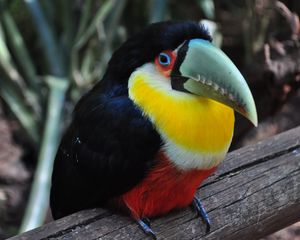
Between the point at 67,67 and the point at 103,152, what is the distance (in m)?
1.64

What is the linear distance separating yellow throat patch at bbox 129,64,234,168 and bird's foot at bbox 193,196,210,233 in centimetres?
20

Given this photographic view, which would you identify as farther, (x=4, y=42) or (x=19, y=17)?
(x=19, y=17)

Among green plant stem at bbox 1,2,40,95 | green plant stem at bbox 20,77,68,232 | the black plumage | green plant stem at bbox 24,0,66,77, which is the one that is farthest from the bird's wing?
green plant stem at bbox 1,2,40,95

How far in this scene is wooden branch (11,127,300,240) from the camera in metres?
1.59

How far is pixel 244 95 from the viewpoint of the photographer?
1.49 metres

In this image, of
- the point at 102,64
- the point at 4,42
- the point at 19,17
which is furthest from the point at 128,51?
the point at 19,17

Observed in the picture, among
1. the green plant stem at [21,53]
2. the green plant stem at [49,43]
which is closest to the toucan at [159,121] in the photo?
the green plant stem at [49,43]

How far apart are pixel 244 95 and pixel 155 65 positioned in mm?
229

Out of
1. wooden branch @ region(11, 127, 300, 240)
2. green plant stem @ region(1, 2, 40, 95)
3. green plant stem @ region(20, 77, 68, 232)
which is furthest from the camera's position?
green plant stem @ region(1, 2, 40, 95)

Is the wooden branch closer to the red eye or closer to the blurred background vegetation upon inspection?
the red eye

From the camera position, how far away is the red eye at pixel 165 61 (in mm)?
1568

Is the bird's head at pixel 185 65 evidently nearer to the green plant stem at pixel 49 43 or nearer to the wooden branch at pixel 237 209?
the wooden branch at pixel 237 209

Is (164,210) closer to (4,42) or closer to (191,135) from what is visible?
(191,135)

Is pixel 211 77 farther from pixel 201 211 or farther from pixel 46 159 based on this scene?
pixel 46 159
